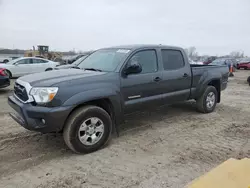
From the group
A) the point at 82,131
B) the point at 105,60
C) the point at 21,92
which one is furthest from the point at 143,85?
the point at 21,92

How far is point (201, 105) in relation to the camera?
647cm

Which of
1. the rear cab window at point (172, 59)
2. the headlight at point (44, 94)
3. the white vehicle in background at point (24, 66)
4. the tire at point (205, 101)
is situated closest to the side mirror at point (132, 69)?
the rear cab window at point (172, 59)

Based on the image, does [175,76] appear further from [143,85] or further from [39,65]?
[39,65]

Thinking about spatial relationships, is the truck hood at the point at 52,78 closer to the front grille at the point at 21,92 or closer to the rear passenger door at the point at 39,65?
the front grille at the point at 21,92

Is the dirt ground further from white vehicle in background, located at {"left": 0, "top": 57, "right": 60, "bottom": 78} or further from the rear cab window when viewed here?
white vehicle in background, located at {"left": 0, "top": 57, "right": 60, "bottom": 78}

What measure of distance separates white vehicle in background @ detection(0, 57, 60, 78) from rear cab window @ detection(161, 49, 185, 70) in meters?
10.9

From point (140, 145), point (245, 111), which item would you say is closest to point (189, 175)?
point (140, 145)

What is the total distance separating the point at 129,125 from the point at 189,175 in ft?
7.65

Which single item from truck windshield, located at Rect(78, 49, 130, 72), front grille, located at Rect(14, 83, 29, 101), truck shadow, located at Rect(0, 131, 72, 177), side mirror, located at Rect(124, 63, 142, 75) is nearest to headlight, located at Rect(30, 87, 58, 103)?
front grille, located at Rect(14, 83, 29, 101)

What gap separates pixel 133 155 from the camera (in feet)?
13.0

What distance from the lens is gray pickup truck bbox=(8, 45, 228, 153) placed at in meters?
3.65

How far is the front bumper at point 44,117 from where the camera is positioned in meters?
3.56

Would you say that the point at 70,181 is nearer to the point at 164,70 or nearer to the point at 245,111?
the point at 164,70

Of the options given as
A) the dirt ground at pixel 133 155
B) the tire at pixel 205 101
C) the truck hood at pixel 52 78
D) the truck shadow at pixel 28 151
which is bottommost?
the dirt ground at pixel 133 155
